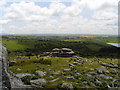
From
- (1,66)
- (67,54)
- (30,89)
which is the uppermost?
(1,66)

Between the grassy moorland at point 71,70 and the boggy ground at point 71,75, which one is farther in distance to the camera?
the grassy moorland at point 71,70

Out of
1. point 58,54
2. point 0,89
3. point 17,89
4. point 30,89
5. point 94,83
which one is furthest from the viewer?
point 58,54

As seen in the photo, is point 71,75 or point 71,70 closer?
point 71,75

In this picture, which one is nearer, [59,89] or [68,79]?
[59,89]

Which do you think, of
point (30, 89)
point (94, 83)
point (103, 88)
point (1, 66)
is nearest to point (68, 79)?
point (94, 83)

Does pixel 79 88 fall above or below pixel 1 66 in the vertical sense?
below

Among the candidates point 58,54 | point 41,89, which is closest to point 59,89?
point 41,89

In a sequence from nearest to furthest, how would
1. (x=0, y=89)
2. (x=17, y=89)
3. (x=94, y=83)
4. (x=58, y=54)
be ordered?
1. (x=0, y=89)
2. (x=17, y=89)
3. (x=94, y=83)
4. (x=58, y=54)

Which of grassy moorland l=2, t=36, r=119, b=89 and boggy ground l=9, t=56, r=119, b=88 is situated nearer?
boggy ground l=9, t=56, r=119, b=88

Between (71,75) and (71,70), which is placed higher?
(71,75)

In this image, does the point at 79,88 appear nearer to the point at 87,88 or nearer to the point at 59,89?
the point at 87,88
